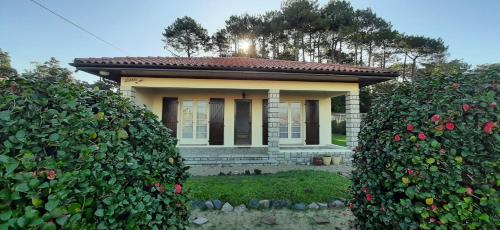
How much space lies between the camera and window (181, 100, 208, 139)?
937cm

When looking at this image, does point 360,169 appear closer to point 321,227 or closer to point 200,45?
point 321,227

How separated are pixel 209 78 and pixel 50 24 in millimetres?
8405

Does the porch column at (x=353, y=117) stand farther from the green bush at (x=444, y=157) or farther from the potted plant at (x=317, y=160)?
the green bush at (x=444, y=157)

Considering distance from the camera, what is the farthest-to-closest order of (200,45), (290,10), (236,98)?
1. (200,45)
2. (290,10)
3. (236,98)

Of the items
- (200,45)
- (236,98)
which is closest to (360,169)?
(236,98)

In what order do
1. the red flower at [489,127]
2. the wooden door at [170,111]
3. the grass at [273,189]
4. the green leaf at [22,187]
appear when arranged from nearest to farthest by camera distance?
the green leaf at [22,187]
the red flower at [489,127]
the grass at [273,189]
the wooden door at [170,111]

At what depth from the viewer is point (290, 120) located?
32.2 feet

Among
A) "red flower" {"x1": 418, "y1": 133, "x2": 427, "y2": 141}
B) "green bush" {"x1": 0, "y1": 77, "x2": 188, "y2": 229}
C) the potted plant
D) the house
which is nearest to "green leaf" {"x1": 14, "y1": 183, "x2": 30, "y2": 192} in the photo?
"green bush" {"x1": 0, "y1": 77, "x2": 188, "y2": 229}

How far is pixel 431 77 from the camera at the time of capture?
2.02m

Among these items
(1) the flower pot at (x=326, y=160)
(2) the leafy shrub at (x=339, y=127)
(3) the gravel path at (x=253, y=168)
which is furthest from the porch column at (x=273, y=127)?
(2) the leafy shrub at (x=339, y=127)

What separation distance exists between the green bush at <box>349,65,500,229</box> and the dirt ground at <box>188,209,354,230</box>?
1.61m

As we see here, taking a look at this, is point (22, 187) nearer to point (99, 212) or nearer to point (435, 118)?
point (99, 212)

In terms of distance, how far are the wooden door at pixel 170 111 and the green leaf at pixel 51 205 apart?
8.59m

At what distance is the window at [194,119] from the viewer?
937cm
